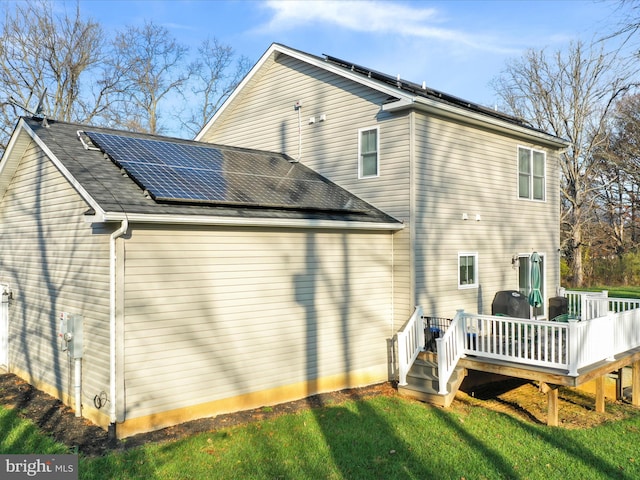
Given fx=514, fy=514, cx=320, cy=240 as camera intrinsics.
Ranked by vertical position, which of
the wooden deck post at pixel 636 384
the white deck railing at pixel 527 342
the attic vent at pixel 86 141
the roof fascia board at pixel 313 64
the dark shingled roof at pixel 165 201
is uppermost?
the roof fascia board at pixel 313 64

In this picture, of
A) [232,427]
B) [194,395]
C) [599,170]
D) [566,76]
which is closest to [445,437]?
[232,427]


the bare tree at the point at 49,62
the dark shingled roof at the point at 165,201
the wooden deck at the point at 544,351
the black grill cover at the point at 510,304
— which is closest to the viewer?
the dark shingled roof at the point at 165,201

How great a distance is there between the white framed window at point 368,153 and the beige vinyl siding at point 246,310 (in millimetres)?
1566

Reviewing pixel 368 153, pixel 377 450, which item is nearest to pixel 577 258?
pixel 368 153

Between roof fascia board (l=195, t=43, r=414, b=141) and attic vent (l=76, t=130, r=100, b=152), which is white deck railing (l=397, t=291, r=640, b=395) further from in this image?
attic vent (l=76, t=130, r=100, b=152)

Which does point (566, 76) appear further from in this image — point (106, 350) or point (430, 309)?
point (106, 350)

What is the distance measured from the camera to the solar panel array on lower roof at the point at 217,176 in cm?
816

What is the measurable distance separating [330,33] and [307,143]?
9.11 m

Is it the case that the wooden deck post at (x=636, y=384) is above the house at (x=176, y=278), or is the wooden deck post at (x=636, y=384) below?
below

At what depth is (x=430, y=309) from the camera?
34.7ft

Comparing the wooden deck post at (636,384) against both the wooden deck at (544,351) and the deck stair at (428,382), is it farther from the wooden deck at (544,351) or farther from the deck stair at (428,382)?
the deck stair at (428,382)

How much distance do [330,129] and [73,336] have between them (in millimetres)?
7010

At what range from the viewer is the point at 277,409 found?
27.9 feet

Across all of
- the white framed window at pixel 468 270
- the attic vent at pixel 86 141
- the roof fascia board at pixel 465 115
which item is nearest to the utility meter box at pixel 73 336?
the attic vent at pixel 86 141
